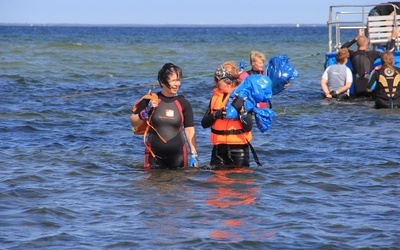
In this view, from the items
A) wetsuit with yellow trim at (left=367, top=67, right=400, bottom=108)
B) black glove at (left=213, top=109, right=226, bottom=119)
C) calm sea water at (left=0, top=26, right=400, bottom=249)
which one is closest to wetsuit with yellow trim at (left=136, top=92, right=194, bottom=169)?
calm sea water at (left=0, top=26, right=400, bottom=249)

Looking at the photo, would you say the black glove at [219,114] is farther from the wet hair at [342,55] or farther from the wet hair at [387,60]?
the wet hair at [342,55]

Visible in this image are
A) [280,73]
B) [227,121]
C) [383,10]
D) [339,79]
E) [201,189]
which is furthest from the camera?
[383,10]

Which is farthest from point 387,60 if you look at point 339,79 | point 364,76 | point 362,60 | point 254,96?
point 254,96

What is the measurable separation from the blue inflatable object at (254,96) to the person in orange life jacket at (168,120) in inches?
18.7

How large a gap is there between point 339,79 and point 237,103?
858cm

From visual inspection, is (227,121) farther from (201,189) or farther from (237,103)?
(201,189)

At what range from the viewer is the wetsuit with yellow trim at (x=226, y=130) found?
8477mm

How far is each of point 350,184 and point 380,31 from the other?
403 inches

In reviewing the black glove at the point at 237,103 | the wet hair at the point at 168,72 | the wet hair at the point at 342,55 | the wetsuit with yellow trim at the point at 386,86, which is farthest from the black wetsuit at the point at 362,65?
the wet hair at the point at 168,72

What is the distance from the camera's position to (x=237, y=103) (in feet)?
27.3

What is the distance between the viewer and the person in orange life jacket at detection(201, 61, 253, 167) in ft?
27.7

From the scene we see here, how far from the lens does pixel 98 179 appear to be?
29.9 ft

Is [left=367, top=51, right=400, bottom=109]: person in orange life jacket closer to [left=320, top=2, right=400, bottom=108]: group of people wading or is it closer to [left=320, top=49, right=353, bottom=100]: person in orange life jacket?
[left=320, top=2, right=400, bottom=108]: group of people wading

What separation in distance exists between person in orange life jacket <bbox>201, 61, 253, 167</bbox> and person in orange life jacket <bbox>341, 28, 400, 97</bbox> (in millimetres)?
8736
